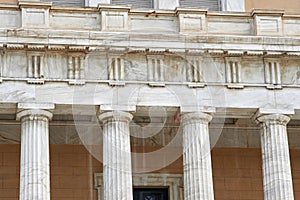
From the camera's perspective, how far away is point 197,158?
25.1 metres

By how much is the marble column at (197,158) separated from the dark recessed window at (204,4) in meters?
4.67

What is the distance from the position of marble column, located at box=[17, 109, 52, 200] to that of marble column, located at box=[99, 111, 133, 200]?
4.91 feet

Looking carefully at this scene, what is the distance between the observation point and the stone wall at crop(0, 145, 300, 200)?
28156 mm

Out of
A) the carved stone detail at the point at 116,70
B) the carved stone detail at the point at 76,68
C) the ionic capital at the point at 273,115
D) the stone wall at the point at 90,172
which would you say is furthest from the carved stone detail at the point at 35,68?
the ionic capital at the point at 273,115

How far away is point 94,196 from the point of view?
28453 millimetres

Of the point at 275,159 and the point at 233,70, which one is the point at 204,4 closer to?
the point at 233,70

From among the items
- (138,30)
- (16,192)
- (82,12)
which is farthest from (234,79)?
(16,192)

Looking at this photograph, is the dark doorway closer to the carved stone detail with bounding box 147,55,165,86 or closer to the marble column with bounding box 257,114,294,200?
the marble column with bounding box 257,114,294,200

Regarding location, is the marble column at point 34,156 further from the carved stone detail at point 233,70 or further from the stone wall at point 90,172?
the carved stone detail at point 233,70

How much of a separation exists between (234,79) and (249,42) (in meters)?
1.08

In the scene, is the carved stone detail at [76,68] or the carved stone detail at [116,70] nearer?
the carved stone detail at [76,68]

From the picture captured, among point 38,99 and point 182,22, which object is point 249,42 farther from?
point 38,99

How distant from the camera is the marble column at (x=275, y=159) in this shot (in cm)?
2536

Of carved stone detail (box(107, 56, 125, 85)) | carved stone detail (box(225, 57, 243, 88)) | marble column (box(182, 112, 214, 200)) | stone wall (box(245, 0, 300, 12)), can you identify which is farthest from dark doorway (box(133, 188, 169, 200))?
stone wall (box(245, 0, 300, 12))
